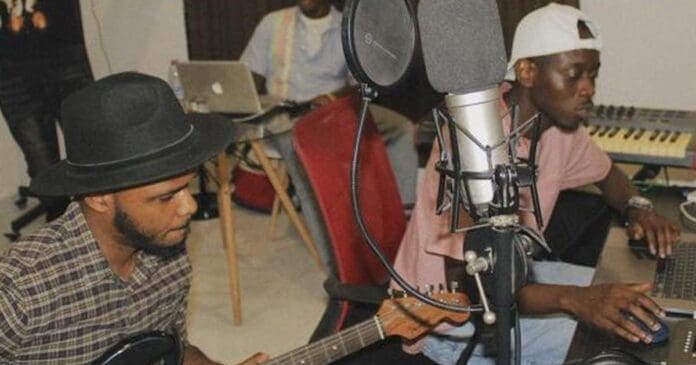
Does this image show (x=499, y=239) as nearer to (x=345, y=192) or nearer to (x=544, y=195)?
(x=345, y=192)

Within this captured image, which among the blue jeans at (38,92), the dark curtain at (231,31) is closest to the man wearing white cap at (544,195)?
the dark curtain at (231,31)

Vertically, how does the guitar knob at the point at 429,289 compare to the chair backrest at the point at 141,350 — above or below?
above

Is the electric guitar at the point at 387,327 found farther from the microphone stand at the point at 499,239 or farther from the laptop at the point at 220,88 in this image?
the laptop at the point at 220,88

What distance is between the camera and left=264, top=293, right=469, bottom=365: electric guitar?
2.03 m

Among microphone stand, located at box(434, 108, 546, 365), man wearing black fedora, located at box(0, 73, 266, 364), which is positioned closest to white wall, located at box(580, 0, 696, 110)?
man wearing black fedora, located at box(0, 73, 266, 364)

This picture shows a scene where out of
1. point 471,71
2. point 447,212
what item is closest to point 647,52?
point 447,212

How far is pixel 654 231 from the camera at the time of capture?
217cm

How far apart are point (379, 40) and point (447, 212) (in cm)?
61

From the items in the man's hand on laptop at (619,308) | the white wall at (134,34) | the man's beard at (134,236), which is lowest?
the white wall at (134,34)

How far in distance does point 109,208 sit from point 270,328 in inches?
75.6

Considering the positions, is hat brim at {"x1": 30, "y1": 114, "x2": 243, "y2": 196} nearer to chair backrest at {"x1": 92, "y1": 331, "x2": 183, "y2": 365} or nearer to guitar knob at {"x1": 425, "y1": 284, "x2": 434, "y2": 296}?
chair backrest at {"x1": 92, "y1": 331, "x2": 183, "y2": 365}

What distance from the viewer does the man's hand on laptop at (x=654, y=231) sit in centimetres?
212

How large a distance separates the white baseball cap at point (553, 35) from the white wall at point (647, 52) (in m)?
2.21

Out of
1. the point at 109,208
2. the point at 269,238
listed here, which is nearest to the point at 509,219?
the point at 109,208
